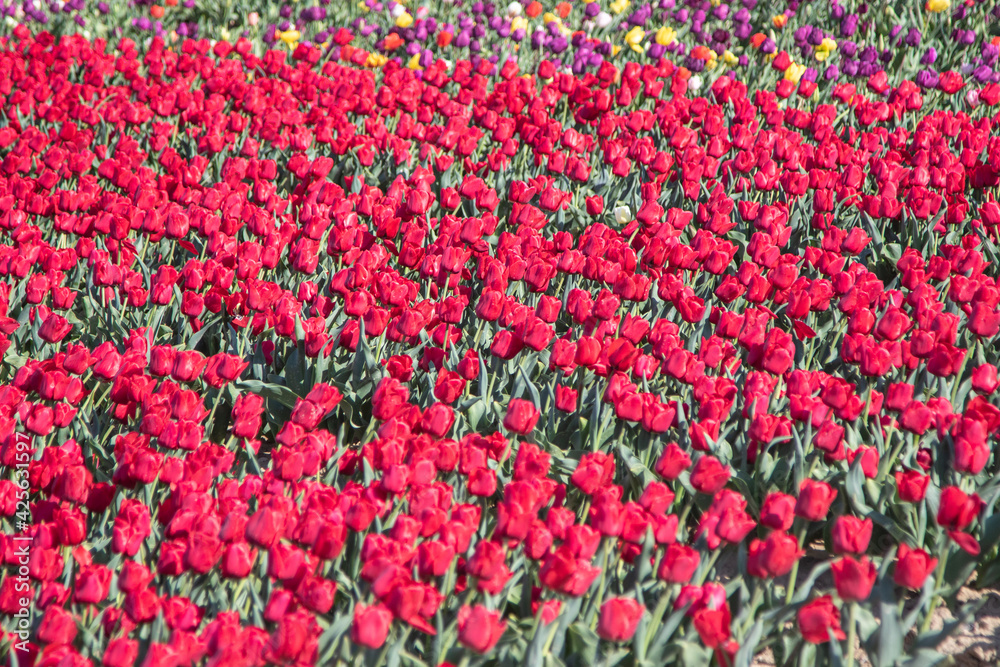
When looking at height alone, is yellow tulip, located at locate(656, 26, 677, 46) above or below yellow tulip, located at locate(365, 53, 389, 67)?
above

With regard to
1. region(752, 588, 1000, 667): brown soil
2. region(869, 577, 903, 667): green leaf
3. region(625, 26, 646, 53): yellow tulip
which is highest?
region(625, 26, 646, 53): yellow tulip

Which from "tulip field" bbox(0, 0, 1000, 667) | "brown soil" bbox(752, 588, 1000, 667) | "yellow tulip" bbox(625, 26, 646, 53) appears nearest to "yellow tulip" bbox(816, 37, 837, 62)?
"tulip field" bbox(0, 0, 1000, 667)

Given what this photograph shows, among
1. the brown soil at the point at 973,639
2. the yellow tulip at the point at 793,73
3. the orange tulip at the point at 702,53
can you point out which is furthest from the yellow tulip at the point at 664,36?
the brown soil at the point at 973,639

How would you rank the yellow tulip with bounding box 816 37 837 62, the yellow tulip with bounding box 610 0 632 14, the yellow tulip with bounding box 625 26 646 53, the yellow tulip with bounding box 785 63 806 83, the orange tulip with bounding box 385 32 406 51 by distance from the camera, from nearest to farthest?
1. the yellow tulip with bounding box 785 63 806 83
2. the yellow tulip with bounding box 816 37 837 62
3. the yellow tulip with bounding box 625 26 646 53
4. the orange tulip with bounding box 385 32 406 51
5. the yellow tulip with bounding box 610 0 632 14

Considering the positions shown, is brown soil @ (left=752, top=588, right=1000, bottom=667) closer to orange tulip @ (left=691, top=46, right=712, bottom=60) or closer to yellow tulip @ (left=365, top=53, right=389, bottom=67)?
orange tulip @ (left=691, top=46, right=712, bottom=60)

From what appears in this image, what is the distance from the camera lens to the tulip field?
6.04 feet

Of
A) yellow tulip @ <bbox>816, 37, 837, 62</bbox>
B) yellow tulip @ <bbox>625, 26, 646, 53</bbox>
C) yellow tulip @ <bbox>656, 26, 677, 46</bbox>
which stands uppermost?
yellow tulip @ <bbox>816, 37, 837, 62</bbox>

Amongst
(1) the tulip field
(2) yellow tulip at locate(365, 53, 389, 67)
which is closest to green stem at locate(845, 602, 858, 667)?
(1) the tulip field

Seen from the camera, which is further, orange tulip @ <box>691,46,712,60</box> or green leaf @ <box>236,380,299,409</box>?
orange tulip @ <box>691,46,712,60</box>

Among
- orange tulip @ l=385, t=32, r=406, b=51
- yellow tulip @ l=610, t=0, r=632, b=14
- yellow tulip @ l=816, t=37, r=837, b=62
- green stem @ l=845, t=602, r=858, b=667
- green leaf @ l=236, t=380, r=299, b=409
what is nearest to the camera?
green stem @ l=845, t=602, r=858, b=667

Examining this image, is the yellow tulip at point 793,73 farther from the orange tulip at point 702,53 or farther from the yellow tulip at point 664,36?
the yellow tulip at point 664,36

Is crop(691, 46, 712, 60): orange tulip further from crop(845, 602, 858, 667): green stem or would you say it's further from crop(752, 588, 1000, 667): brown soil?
crop(845, 602, 858, 667): green stem

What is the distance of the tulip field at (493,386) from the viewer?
1842 mm

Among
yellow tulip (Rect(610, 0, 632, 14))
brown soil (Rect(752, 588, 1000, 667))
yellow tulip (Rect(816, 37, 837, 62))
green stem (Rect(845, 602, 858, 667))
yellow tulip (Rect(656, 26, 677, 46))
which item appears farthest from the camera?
yellow tulip (Rect(610, 0, 632, 14))
